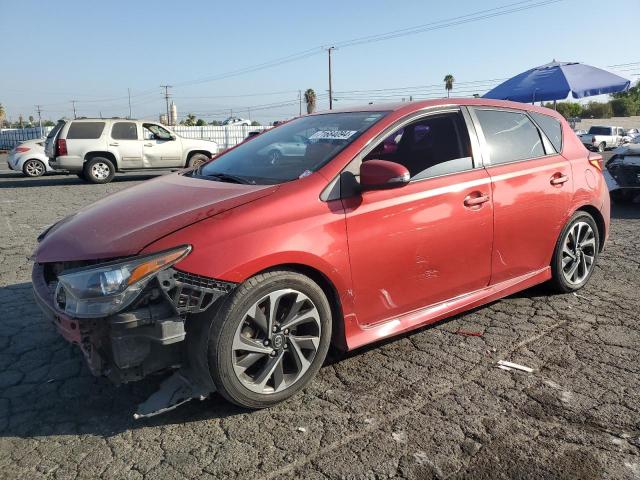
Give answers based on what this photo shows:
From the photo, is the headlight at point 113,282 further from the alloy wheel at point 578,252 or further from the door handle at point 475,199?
the alloy wheel at point 578,252

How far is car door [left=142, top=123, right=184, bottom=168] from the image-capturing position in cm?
1485

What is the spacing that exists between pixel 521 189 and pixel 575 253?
1.05 metres

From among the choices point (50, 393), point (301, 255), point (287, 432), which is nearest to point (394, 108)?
point (301, 255)

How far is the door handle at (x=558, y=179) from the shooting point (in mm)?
4117

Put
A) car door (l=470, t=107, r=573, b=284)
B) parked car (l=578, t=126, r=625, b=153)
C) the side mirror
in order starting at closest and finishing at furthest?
the side mirror → car door (l=470, t=107, r=573, b=284) → parked car (l=578, t=126, r=625, b=153)

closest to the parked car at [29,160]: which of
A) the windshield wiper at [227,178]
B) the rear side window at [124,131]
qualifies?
the rear side window at [124,131]

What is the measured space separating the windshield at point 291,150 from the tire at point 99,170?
37.0ft

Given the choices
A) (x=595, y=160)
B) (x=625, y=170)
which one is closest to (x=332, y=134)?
(x=595, y=160)

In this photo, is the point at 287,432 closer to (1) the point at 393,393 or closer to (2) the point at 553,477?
(1) the point at 393,393

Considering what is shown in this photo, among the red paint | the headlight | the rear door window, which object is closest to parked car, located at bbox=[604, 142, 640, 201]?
the red paint

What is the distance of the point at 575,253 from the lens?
448cm

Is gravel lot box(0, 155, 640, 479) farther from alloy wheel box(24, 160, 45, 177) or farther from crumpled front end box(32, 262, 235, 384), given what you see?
alloy wheel box(24, 160, 45, 177)

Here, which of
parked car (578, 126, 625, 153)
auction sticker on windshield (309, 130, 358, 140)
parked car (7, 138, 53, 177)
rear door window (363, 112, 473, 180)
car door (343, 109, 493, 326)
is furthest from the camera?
parked car (578, 126, 625, 153)

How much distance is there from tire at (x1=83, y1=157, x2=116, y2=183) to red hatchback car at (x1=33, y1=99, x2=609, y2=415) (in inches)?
446
